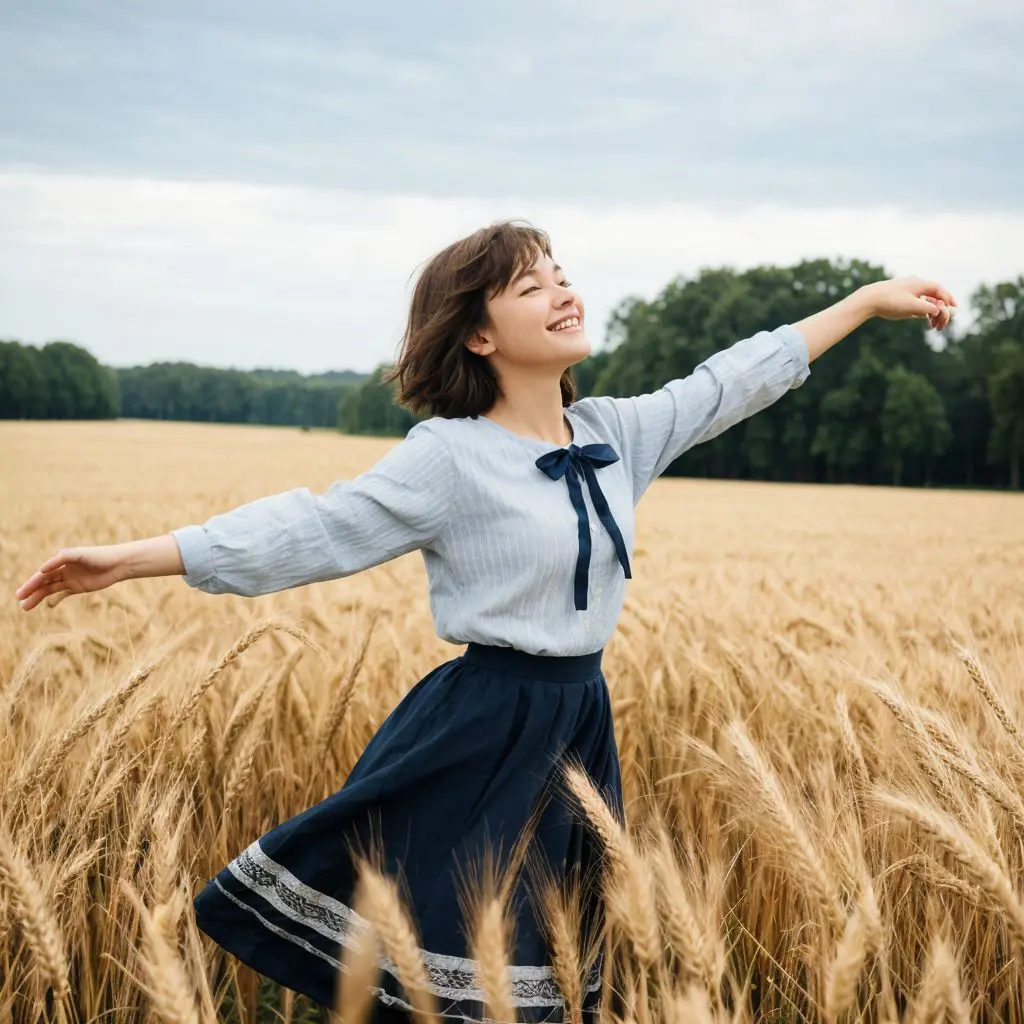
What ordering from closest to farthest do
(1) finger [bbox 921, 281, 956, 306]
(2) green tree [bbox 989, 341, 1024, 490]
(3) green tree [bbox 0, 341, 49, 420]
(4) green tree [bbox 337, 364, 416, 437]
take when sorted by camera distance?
1. (1) finger [bbox 921, 281, 956, 306]
2. (2) green tree [bbox 989, 341, 1024, 490]
3. (3) green tree [bbox 0, 341, 49, 420]
4. (4) green tree [bbox 337, 364, 416, 437]

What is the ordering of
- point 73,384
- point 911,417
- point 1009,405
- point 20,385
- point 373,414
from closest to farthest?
point 911,417
point 1009,405
point 20,385
point 73,384
point 373,414

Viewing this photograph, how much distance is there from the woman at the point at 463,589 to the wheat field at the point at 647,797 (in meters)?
0.14

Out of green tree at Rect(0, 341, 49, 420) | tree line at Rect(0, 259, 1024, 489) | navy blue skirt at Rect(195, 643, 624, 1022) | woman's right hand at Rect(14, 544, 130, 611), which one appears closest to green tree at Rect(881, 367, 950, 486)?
tree line at Rect(0, 259, 1024, 489)

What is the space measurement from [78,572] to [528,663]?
29.0 inches

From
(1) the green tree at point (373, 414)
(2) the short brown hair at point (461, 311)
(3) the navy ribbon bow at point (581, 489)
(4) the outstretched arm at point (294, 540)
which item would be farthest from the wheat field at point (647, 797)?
(1) the green tree at point (373, 414)

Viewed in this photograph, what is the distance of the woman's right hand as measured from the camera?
4.99 feet

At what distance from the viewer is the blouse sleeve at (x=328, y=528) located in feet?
5.23

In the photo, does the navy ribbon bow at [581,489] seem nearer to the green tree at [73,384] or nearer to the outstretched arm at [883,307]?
the outstretched arm at [883,307]

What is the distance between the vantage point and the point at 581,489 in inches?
71.9

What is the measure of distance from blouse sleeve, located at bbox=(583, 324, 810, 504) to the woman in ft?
Result: 0.21

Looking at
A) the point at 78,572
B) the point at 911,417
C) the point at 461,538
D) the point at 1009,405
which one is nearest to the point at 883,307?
the point at 461,538

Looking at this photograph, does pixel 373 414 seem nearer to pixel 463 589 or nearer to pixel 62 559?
pixel 463 589

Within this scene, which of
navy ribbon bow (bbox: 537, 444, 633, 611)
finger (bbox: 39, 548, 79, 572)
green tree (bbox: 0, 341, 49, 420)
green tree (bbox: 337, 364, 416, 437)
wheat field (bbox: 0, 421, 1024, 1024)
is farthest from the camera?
green tree (bbox: 337, 364, 416, 437)

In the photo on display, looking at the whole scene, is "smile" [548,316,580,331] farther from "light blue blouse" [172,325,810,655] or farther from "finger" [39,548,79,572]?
"finger" [39,548,79,572]
